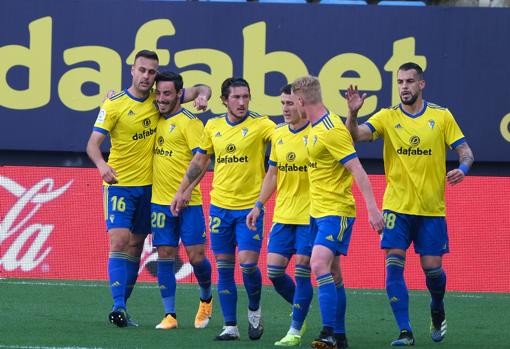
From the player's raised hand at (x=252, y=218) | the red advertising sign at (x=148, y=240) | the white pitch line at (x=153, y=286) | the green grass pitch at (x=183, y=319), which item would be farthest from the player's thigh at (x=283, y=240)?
the red advertising sign at (x=148, y=240)

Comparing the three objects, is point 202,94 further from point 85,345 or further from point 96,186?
point 96,186

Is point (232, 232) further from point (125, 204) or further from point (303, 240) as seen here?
point (125, 204)

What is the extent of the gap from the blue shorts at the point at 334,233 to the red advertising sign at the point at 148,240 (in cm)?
606

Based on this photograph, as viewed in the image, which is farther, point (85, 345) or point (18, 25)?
point (18, 25)

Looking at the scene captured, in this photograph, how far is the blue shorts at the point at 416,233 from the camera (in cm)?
997

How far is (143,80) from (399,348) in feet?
11.2

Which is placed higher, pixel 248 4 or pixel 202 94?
pixel 248 4

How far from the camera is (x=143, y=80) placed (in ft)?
36.0

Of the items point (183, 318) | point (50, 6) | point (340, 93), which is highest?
point (50, 6)

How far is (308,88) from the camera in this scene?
30.4 ft

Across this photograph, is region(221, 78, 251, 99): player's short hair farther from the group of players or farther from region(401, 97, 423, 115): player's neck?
region(401, 97, 423, 115): player's neck

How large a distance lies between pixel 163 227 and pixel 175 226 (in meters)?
0.12

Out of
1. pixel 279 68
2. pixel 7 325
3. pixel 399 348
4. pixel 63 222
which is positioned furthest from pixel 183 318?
pixel 279 68

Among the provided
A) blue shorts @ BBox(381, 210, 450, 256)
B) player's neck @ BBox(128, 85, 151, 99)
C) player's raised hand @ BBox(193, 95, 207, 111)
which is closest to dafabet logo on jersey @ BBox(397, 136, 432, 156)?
blue shorts @ BBox(381, 210, 450, 256)
